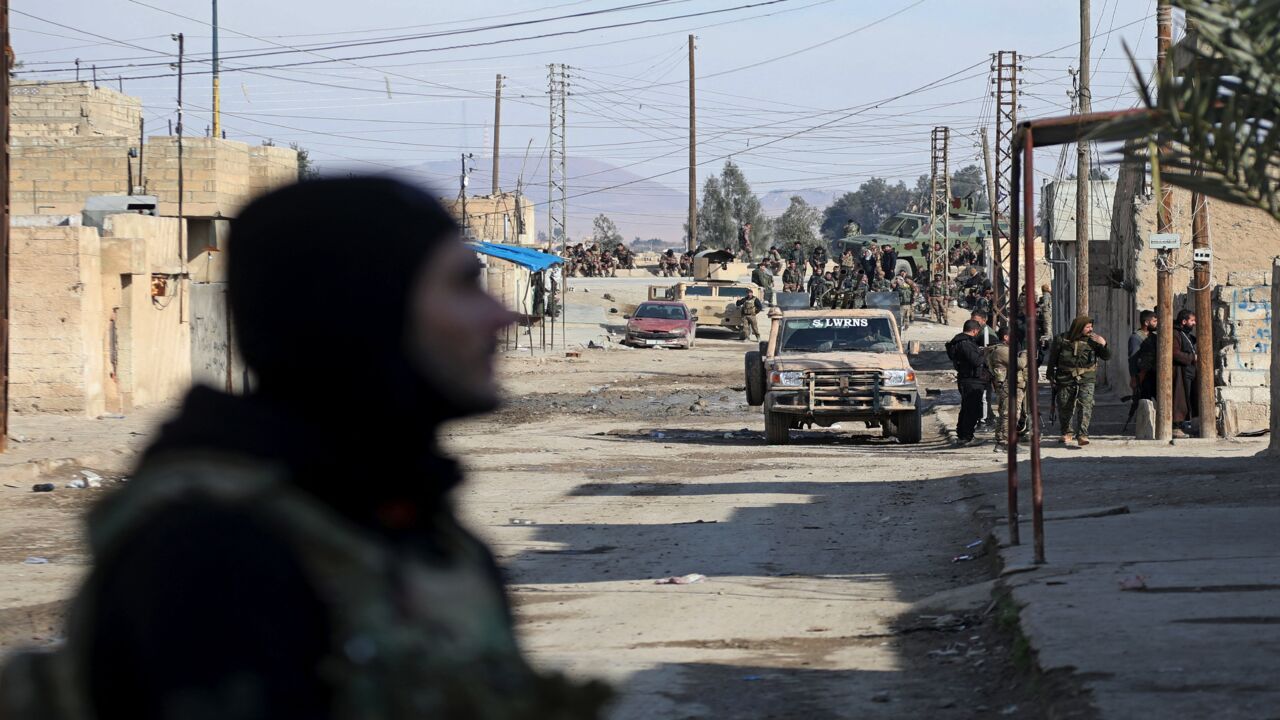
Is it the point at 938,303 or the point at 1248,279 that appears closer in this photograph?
the point at 1248,279

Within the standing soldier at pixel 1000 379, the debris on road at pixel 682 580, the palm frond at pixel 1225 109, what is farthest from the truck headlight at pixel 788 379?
the palm frond at pixel 1225 109

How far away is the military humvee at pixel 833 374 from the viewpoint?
1895 cm

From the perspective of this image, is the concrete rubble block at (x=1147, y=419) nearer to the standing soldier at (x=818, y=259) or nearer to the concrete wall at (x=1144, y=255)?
the concrete wall at (x=1144, y=255)

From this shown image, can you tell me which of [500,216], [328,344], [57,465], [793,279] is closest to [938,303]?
[793,279]

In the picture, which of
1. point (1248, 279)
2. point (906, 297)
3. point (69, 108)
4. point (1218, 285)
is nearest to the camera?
point (1248, 279)

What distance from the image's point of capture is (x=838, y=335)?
20062mm

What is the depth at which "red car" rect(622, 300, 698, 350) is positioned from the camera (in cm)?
4297

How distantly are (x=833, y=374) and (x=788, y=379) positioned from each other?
581mm

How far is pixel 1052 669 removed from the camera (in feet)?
19.5

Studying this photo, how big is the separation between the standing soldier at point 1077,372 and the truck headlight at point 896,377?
6.51 feet

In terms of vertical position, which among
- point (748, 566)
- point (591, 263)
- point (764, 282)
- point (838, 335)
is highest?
point (591, 263)

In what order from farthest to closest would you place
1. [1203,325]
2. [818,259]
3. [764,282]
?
[818,259], [764,282], [1203,325]

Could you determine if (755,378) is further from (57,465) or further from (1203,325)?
(57,465)

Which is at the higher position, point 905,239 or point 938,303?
point 905,239
